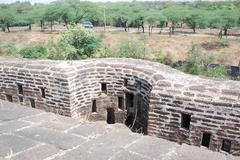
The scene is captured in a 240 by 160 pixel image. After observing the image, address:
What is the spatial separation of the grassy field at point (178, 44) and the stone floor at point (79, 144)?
24638 millimetres

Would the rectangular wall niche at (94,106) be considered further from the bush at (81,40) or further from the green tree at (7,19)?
the green tree at (7,19)

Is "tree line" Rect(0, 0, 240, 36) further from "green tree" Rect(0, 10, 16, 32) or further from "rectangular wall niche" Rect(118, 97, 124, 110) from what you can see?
"rectangular wall niche" Rect(118, 97, 124, 110)

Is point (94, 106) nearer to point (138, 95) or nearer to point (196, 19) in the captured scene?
point (138, 95)

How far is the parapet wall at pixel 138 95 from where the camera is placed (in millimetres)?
4695

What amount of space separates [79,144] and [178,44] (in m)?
36.1

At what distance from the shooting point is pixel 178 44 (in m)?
38.4

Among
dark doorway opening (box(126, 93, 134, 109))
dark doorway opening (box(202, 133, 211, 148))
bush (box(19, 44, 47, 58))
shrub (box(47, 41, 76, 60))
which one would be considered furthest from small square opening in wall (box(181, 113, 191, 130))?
bush (box(19, 44, 47, 58))

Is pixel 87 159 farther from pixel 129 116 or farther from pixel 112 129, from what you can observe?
pixel 129 116

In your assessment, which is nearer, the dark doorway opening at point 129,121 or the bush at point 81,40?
the dark doorway opening at point 129,121

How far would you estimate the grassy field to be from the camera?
33222mm

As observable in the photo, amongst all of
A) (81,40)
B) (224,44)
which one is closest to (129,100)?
(81,40)

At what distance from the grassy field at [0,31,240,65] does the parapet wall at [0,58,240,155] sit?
21876mm

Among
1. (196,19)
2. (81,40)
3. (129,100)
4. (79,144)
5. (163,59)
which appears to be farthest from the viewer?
(196,19)

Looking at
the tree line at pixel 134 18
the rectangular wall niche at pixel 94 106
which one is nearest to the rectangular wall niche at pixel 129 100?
the rectangular wall niche at pixel 94 106
